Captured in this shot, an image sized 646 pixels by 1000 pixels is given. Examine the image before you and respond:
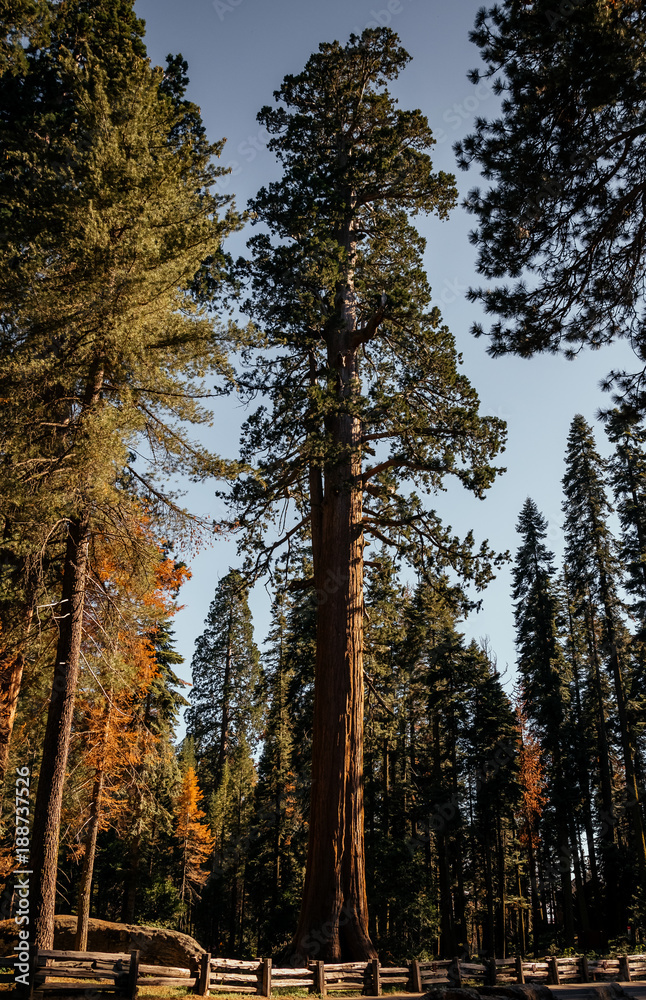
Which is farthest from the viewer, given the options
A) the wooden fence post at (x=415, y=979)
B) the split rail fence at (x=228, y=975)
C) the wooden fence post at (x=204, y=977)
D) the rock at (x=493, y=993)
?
the wooden fence post at (x=415, y=979)

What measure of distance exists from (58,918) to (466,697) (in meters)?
15.7

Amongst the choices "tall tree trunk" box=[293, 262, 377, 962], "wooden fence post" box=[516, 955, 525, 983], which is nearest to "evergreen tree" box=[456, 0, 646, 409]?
"tall tree trunk" box=[293, 262, 377, 962]

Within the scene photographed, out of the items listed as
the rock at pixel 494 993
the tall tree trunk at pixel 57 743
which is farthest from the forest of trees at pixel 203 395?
the rock at pixel 494 993

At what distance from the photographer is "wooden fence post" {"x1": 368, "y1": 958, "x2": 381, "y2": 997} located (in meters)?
10.6

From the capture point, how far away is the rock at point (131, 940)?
689 inches

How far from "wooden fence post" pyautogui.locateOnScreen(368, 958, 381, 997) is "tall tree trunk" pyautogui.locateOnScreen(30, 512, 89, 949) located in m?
4.83

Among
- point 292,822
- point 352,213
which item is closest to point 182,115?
point 352,213

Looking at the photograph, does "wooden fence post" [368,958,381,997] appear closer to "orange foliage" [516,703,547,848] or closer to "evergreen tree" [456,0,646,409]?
"evergreen tree" [456,0,646,409]

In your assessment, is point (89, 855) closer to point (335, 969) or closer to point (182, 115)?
point (335, 969)

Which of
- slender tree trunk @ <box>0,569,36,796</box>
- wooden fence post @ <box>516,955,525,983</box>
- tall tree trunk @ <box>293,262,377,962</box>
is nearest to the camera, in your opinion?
tall tree trunk @ <box>293,262,377,962</box>

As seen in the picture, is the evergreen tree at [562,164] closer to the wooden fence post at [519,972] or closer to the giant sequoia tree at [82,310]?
the giant sequoia tree at [82,310]

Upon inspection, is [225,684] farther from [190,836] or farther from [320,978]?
[320,978]

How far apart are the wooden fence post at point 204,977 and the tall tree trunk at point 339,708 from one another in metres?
1.63

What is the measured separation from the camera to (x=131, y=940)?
18297 millimetres
